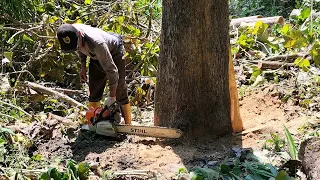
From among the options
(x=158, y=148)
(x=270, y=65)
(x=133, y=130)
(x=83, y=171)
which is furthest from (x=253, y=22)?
(x=83, y=171)

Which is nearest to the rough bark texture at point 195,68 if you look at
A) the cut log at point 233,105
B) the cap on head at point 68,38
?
the cut log at point 233,105

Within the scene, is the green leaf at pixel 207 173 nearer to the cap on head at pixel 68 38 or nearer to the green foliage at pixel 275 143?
the green foliage at pixel 275 143

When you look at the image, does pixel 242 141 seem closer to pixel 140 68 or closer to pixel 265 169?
pixel 265 169

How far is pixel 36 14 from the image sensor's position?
6898 mm

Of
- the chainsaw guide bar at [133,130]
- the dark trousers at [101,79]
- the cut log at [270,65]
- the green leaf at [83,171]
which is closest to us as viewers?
the green leaf at [83,171]

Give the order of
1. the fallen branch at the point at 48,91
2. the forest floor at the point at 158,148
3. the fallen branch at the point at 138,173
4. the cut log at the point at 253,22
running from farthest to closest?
the cut log at the point at 253,22 → the fallen branch at the point at 48,91 → the forest floor at the point at 158,148 → the fallen branch at the point at 138,173

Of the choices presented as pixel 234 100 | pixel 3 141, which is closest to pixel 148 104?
pixel 234 100

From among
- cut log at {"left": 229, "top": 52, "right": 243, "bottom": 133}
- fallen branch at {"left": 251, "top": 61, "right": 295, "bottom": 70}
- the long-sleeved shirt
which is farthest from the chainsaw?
fallen branch at {"left": 251, "top": 61, "right": 295, "bottom": 70}

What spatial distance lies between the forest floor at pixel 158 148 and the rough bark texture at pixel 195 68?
23cm

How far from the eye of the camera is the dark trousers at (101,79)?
4.93m

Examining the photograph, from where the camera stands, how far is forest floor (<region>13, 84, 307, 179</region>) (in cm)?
393

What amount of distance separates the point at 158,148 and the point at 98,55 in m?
1.05

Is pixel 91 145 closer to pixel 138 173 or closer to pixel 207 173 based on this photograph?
pixel 138 173

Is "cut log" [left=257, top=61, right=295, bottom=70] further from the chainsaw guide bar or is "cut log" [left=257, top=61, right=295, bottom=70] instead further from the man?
the chainsaw guide bar
